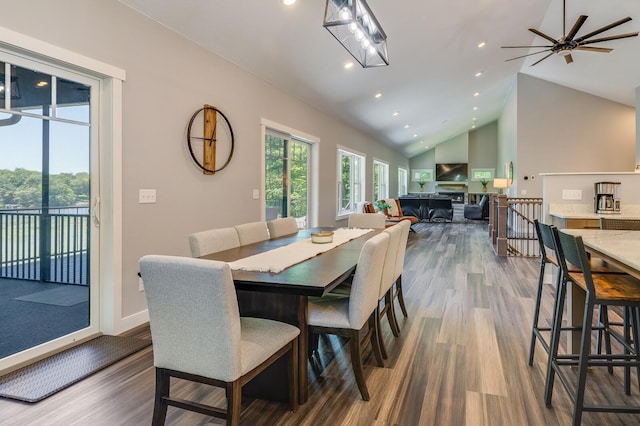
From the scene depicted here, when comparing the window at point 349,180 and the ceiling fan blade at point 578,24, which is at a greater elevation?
the ceiling fan blade at point 578,24

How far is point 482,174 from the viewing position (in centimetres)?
1642

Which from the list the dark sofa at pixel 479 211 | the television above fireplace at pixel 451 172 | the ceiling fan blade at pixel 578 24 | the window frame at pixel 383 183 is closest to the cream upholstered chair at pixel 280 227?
the ceiling fan blade at pixel 578 24

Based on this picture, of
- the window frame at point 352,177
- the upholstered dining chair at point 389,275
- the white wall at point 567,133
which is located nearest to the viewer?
the upholstered dining chair at point 389,275

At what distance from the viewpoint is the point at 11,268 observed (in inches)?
95.4

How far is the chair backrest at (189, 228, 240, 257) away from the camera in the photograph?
242 centimetres

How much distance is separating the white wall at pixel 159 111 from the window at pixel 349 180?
403 cm

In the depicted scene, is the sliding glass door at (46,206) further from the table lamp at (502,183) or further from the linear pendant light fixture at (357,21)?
the table lamp at (502,183)

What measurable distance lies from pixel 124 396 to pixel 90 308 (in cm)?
112

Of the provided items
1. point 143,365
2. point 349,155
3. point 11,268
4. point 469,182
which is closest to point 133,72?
point 11,268

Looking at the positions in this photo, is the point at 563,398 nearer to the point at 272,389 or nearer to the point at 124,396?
the point at 272,389

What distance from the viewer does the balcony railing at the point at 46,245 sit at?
2404 mm

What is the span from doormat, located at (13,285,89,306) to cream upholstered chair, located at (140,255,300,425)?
1.54 meters

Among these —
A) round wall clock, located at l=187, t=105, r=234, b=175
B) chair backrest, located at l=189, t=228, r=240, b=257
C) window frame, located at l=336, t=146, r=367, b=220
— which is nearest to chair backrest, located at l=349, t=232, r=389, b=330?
chair backrest, located at l=189, t=228, r=240, b=257

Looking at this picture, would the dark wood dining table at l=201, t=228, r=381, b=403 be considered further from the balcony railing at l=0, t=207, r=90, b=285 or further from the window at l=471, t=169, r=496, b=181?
the window at l=471, t=169, r=496, b=181
